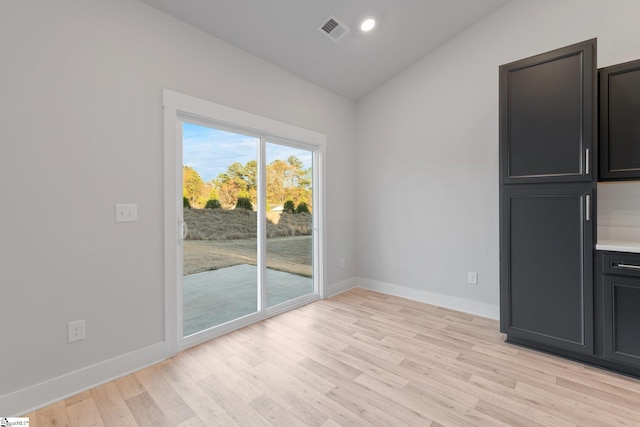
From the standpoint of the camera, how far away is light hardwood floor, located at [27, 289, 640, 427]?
64.7 inches

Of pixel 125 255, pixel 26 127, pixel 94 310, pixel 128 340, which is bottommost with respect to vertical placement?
pixel 128 340

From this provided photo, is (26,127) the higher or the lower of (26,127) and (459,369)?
the higher

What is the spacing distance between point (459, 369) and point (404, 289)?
1.67 m

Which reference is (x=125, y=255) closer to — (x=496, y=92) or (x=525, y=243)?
(x=525, y=243)

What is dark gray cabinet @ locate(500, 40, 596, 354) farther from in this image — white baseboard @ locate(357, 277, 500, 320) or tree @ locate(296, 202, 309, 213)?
tree @ locate(296, 202, 309, 213)

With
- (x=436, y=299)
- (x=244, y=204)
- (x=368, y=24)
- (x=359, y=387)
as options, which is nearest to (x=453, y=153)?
(x=368, y=24)

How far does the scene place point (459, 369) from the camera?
83.4 inches

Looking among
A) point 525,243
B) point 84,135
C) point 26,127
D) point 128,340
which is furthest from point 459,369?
point 26,127

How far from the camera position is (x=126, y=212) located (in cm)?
211

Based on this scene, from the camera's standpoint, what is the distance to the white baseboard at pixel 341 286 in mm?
3910

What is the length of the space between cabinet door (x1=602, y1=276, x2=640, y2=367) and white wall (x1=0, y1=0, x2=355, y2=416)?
3459mm

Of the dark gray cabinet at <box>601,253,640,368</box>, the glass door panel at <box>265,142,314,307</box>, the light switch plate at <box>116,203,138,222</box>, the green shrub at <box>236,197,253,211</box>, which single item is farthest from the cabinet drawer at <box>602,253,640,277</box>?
the light switch plate at <box>116,203,138,222</box>

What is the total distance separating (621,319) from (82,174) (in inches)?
157

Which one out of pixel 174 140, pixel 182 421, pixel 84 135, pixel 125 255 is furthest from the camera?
pixel 174 140
